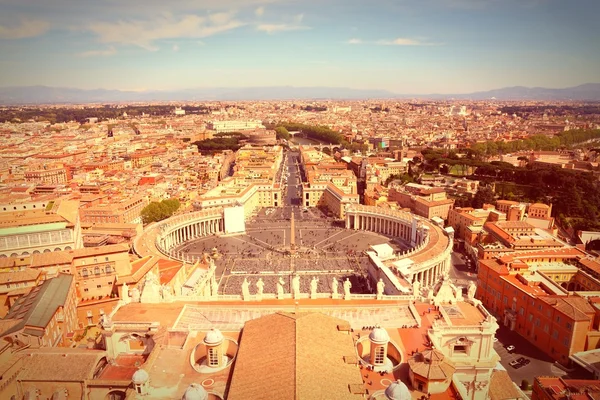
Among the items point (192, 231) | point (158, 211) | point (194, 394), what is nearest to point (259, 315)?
point (194, 394)

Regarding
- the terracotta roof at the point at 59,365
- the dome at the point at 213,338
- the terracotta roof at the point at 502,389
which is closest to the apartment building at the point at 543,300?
the terracotta roof at the point at 502,389

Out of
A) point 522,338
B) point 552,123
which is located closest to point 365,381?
point 522,338

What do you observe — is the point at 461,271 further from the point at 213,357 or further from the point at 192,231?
the point at 192,231

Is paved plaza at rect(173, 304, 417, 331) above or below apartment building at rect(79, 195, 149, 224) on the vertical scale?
above

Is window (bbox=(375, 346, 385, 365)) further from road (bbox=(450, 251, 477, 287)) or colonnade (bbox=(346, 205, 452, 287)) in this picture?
road (bbox=(450, 251, 477, 287))

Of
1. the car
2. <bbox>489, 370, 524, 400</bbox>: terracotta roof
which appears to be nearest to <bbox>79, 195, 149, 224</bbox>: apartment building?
the car
